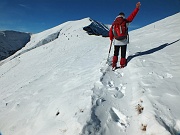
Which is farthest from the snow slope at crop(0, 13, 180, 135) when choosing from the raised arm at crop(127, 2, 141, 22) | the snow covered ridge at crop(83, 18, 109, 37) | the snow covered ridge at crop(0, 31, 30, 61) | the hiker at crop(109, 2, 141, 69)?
the snow covered ridge at crop(0, 31, 30, 61)

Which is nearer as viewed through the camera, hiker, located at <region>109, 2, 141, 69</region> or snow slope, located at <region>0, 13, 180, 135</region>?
snow slope, located at <region>0, 13, 180, 135</region>

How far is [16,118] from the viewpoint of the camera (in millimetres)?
5445

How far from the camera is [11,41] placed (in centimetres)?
7150

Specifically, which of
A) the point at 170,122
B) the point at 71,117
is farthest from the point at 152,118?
the point at 71,117

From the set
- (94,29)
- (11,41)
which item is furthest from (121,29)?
(11,41)

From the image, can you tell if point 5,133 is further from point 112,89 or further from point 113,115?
point 112,89

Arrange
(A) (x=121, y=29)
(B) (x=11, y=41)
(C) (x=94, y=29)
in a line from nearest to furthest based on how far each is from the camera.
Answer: (A) (x=121, y=29) < (C) (x=94, y=29) < (B) (x=11, y=41)

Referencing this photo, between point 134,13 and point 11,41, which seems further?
point 11,41

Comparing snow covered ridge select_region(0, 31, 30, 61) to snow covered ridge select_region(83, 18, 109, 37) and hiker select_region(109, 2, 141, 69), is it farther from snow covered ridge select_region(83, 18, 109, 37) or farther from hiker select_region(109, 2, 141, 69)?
hiker select_region(109, 2, 141, 69)

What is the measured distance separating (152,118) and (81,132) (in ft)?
5.17

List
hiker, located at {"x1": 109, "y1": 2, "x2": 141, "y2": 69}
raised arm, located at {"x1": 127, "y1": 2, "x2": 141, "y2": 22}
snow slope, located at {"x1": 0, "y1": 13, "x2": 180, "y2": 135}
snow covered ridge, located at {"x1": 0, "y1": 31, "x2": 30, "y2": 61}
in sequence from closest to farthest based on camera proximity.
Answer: snow slope, located at {"x1": 0, "y1": 13, "x2": 180, "y2": 135} < hiker, located at {"x1": 109, "y1": 2, "x2": 141, "y2": 69} < raised arm, located at {"x1": 127, "y1": 2, "x2": 141, "y2": 22} < snow covered ridge, located at {"x1": 0, "y1": 31, "x2": 30, "y2": 61}

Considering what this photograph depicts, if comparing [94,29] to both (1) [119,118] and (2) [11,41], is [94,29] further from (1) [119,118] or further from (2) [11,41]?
(2) [11,41]

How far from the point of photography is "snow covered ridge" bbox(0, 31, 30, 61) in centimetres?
6281

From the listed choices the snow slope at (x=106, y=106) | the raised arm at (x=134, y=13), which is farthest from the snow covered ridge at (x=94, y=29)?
the snow slope at (x=106, y=106)
